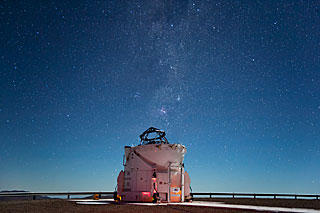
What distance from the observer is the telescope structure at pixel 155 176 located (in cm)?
2702

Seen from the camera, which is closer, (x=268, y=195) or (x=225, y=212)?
(x=225, y=212)

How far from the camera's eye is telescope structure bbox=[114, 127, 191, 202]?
27016 millimetres

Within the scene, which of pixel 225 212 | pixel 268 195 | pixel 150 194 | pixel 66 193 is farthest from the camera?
pixel 268 195

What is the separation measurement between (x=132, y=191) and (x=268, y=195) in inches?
1005

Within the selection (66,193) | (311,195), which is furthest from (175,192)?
(311,195)

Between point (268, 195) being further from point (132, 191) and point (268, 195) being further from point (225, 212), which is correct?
point (225, 212)

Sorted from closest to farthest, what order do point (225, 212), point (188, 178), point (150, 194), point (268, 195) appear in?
point (225, 212)
point (150, 194)
point (188, 178)
point (268, 195)

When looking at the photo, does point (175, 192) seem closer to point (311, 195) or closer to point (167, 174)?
point (167, 174)

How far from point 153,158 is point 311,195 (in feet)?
93.2

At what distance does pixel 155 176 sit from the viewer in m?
27.0

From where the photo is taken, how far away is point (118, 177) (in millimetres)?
30141

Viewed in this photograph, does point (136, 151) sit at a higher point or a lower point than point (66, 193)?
higher

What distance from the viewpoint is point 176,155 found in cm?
2817

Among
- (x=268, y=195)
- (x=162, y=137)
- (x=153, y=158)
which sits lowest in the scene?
(x=268, y=195)
